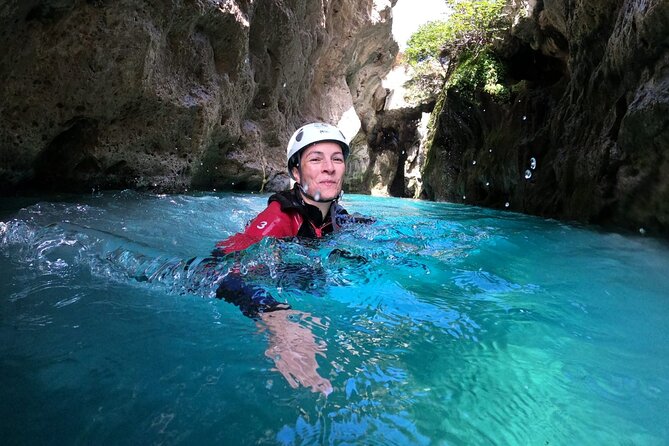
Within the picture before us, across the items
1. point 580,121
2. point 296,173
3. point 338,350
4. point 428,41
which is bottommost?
point 338,350

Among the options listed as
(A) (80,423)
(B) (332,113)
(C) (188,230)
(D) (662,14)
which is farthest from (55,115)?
(B) (332,113)

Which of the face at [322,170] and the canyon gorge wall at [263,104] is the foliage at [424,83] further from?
the face at [322,170]

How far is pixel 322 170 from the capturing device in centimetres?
346

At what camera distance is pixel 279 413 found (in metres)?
1.38

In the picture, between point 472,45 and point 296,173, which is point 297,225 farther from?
point 472,45

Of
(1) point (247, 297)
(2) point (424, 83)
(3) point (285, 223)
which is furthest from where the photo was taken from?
(2) point (424, 83)

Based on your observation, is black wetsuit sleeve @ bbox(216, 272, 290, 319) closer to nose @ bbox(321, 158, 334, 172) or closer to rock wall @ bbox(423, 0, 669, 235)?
nose @ bbox(321, 158, 334, 172)

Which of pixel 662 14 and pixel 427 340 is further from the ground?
pixel 662 14

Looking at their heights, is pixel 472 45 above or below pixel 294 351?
above

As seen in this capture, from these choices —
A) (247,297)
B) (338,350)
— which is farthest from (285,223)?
(338,350)

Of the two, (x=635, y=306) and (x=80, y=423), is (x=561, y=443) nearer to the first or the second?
(x=80, y=423)

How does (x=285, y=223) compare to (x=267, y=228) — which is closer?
(x=267, y=228)

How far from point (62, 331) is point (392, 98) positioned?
27.3 m

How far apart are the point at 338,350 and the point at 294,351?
22 cm
